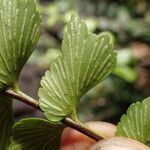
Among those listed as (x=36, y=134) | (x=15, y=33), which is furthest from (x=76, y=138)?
(x=15, y=33)

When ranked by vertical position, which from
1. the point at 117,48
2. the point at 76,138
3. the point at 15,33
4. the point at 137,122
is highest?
the point at 15,33

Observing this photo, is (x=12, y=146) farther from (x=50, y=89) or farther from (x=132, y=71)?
(x=132, y=71)

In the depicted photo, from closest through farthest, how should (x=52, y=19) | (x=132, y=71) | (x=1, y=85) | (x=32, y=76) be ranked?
1. (x=1, y=85)
2. (x=132, y=71)
3. (x=32, y=76)
4. (x=52, y=19)

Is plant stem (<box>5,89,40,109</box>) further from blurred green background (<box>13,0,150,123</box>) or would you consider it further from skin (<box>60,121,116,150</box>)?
blurred green background (<box>13,0,150,123</box>)

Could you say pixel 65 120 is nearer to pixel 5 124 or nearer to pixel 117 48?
pixel 5 124

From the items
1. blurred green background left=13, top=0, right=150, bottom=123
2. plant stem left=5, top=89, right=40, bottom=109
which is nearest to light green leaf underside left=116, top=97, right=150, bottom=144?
plant stem left=5, top=89, right=40, bottom=109

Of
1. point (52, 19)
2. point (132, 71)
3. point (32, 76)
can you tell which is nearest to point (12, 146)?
point (132, 71)

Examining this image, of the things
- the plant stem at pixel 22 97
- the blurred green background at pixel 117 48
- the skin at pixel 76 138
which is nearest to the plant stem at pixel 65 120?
the plant stem at pixel 22 97
